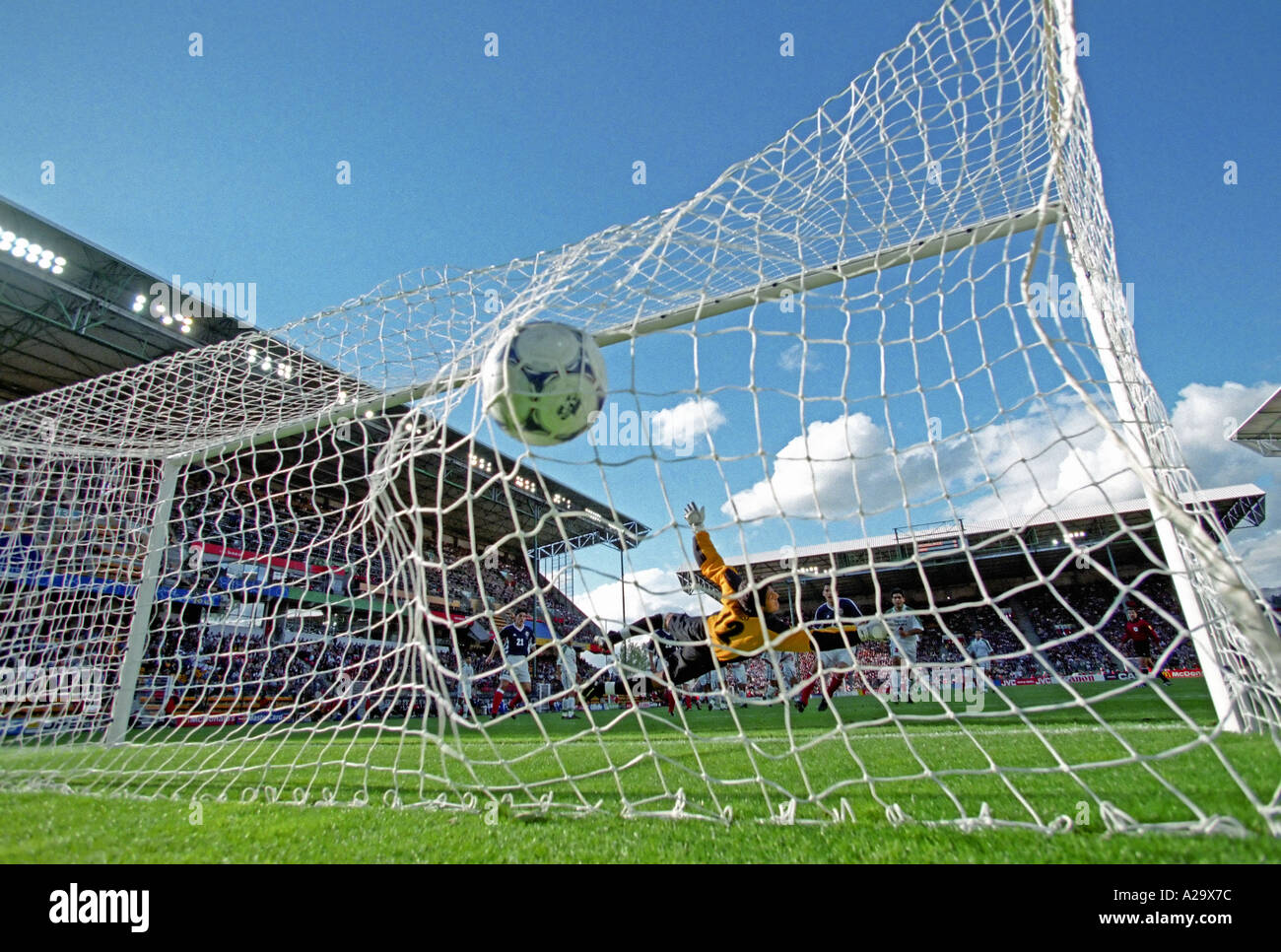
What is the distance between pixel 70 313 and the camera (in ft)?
41.1

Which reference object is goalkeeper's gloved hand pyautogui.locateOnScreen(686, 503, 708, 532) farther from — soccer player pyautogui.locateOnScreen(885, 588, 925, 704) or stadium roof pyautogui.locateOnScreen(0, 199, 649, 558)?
soccer player pyautogui.locateOnScreen(885, 588, 925, 704)

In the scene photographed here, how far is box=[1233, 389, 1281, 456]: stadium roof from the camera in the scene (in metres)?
16.9

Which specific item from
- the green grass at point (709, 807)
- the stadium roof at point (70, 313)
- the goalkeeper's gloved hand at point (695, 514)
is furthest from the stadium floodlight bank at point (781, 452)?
the stadium roof at point (70, 313)

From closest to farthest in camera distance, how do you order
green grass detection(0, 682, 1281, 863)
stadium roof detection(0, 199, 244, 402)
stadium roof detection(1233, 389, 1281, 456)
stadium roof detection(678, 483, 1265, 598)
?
green grass detection(0, 682, 1281, 863), stadium roof detection(0, 199, 244, 402), stadium roof detection(1233, 389, 1281, 456), stadium roof detection(678, 483, 1265, 598)

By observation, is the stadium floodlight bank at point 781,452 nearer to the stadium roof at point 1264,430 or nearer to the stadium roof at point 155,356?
the stadium roof at point 155,356

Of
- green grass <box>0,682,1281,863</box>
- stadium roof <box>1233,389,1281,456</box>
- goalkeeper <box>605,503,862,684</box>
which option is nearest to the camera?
green grass <box>0,682,1281,863</box>

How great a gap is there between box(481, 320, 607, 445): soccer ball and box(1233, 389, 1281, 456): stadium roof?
71.5ft

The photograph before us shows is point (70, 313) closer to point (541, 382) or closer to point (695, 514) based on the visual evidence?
point (695, 514)

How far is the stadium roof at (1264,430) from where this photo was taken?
16.9m

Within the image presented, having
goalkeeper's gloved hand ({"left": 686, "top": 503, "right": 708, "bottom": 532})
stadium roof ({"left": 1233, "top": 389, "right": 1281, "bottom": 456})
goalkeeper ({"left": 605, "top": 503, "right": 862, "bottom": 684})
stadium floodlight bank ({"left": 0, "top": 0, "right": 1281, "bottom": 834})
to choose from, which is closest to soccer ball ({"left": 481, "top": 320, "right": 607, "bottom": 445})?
stadium floodlight bank ({"left": 0, "top": 0, "right": 1281, "bottom": 834})

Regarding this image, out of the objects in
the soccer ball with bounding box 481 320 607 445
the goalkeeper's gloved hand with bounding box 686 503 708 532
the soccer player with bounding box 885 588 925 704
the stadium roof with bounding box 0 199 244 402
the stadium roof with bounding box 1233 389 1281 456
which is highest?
the stadium roof with bounding box 0 199 244 402
